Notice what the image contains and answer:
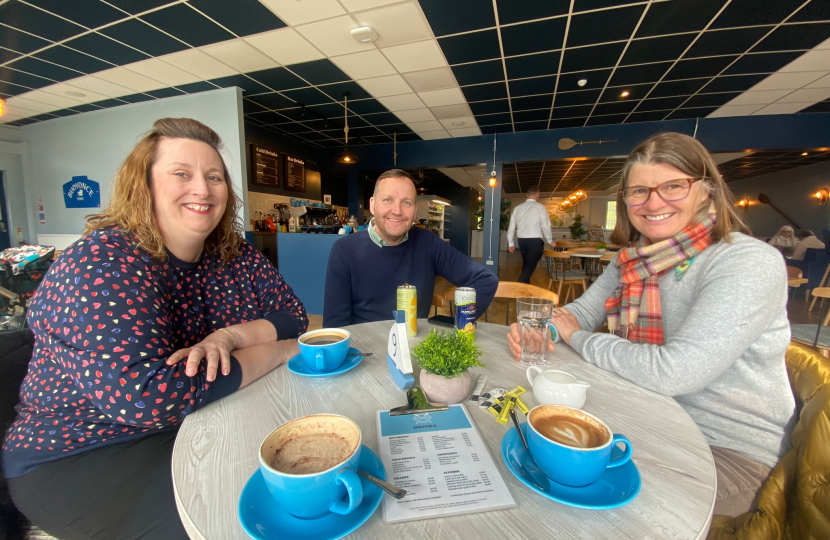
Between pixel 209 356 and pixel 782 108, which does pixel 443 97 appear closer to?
pixel 209 356

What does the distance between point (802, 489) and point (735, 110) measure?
6357 millimetres

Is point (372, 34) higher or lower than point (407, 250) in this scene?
higher

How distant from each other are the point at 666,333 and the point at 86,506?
61.9 inches

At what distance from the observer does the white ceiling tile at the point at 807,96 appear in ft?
13.8

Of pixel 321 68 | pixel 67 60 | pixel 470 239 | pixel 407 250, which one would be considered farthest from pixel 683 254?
pixel 470 239

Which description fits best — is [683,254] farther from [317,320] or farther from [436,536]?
[317,320]

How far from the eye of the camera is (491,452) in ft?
2.00

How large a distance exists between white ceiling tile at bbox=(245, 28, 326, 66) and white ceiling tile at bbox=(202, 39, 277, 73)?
0.32 ft

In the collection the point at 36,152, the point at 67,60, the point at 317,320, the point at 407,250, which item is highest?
the point at 67,60

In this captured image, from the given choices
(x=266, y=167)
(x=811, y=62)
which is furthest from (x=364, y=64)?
(x=811, y=62)

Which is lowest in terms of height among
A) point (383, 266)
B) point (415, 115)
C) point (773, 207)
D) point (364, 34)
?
point (383, 266)

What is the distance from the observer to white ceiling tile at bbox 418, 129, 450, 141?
6.21 metres

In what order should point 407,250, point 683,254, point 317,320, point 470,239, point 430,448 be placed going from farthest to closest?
point 470,239, point 317,320, point 407,250, point 683,254, point 430,448

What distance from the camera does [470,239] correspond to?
13500 millimetres
